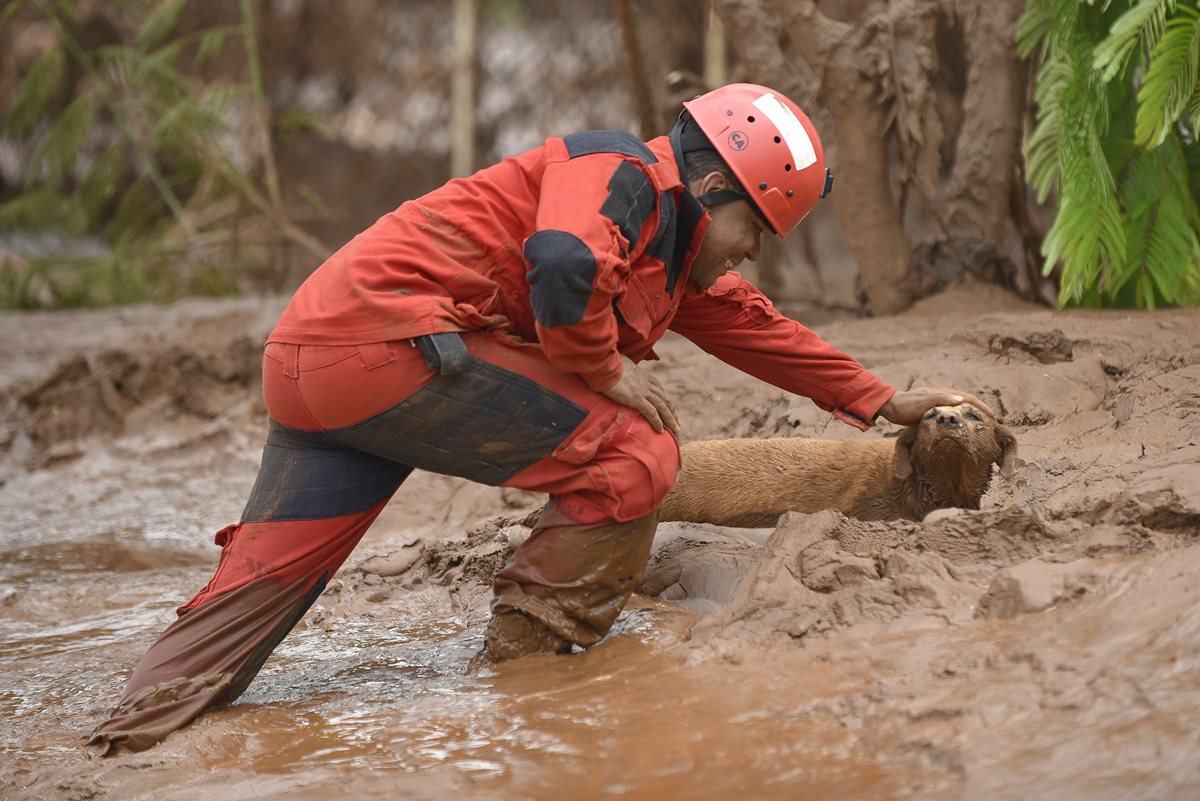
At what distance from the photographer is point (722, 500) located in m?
4.11

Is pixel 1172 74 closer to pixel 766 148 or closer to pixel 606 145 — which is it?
pixel 766 148

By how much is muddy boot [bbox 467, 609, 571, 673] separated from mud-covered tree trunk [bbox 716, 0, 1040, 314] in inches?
141

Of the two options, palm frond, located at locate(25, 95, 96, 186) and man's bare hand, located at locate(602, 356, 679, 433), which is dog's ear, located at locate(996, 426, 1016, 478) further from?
palm frond, located at locate(25, 95, 96, 186)

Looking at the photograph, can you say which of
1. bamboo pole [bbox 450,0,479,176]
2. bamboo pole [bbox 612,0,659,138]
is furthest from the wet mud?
bamboo pole [bbox 450,0,479,176]

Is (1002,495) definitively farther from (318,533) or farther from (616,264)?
(318,533)

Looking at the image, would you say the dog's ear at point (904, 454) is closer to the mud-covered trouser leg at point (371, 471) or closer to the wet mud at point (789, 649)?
the wet mud at point (789, 649)

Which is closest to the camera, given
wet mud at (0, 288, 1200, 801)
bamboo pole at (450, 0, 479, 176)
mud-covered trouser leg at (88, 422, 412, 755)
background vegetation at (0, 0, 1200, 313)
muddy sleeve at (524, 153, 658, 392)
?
wet mud at (0, 288, 1200, 801)

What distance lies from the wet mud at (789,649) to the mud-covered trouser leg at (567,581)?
0.23ft

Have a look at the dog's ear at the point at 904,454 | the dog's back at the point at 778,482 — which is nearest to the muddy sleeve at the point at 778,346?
the dog's ear at the point at 904,454

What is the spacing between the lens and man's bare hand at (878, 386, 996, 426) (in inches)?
142

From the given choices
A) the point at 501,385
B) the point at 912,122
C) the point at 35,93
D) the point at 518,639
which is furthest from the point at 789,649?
the point at 35,93

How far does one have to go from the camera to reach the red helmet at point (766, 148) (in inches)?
116

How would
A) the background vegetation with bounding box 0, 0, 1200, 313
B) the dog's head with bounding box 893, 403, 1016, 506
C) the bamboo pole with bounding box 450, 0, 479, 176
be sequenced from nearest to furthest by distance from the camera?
the dog's head with bounding box 893, 403, 1016, 506
the background vegetation with bounding box 0, 0, 1200, 313
the bamboo pole with bounding box 450, 0, 479, 176

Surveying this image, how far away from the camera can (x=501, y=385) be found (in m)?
2.93
